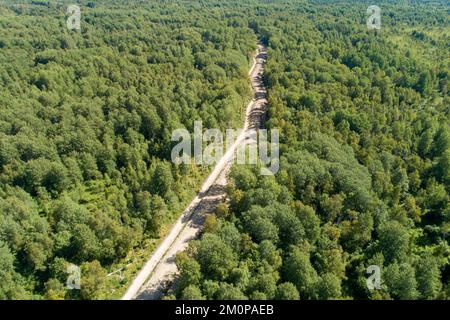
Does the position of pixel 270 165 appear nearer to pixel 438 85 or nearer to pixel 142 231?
pixel 142 231

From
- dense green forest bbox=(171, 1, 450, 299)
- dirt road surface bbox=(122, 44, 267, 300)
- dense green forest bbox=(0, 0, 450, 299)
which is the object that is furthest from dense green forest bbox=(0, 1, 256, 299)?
dense green forest bbox=(171, 1, 450, 299)

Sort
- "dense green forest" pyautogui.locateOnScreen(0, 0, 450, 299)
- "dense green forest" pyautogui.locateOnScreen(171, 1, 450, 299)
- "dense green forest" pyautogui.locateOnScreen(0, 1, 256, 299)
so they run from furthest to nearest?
1. "dense green forest" pyautogui.locateOnScreen(0, 1, 256, 299)
2. "dense green forest" pyautogui.locateOnScreen(0, 0, 450, 299)
3. "dense green forest" pyautogui.locateOnScreen(171, 1, 450, 299)

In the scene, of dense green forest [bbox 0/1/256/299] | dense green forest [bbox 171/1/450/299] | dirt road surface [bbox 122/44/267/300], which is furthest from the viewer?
dense green forest [bbox 0/1/256/299]

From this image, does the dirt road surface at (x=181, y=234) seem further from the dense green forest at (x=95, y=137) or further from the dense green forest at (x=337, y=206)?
the dense green forest at (x=337, y=206)

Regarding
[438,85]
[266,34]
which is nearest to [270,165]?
[438,85]

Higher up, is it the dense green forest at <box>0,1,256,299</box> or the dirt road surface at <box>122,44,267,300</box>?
the dense green forest at <box>0,1,256,299</box>

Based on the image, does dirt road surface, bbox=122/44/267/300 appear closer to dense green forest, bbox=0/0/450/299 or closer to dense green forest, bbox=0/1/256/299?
dense green forest, bbox=0/0/450/299
